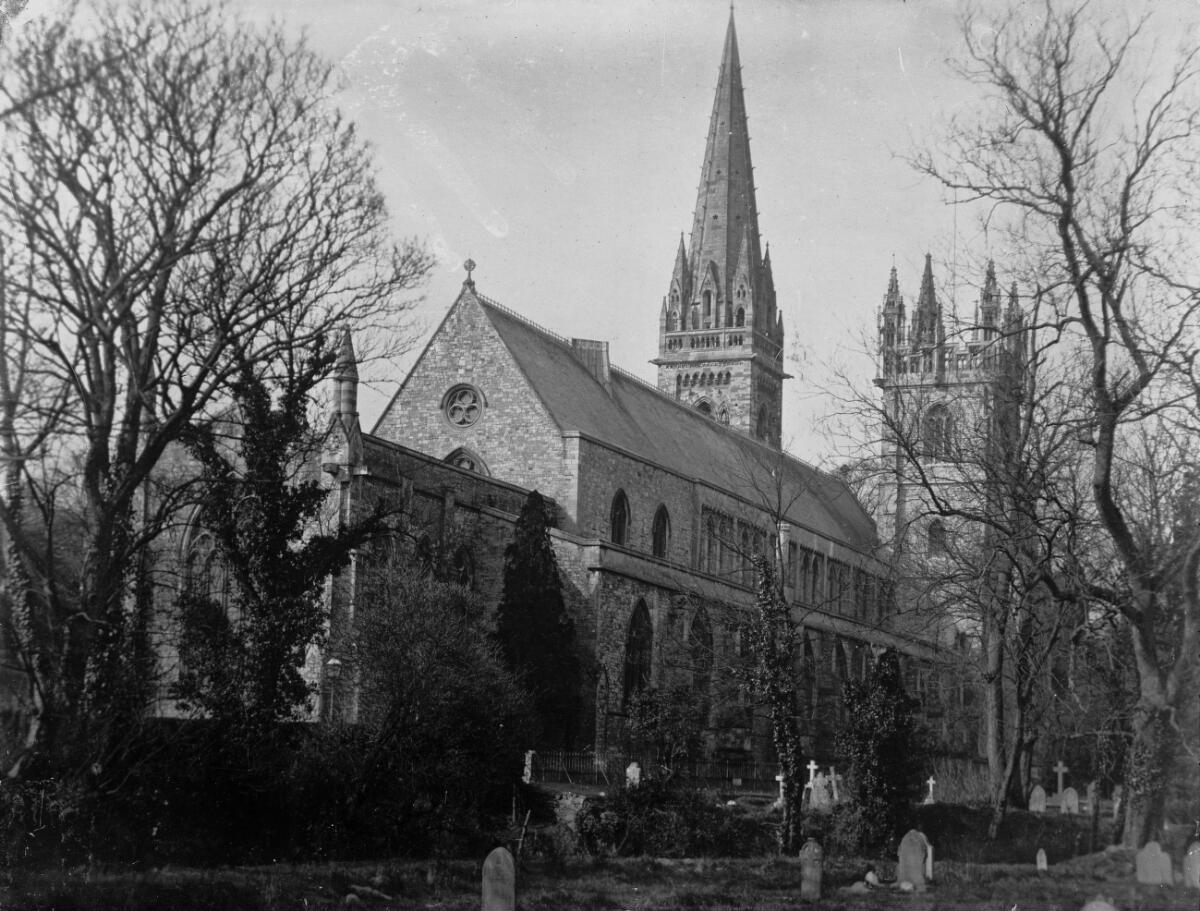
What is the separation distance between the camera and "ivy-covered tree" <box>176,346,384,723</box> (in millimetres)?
18422

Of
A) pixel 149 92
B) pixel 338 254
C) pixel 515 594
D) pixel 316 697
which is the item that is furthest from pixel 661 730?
pixel 149 92

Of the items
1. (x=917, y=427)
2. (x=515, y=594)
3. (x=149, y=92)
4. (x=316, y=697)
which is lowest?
(x=316, y=697)

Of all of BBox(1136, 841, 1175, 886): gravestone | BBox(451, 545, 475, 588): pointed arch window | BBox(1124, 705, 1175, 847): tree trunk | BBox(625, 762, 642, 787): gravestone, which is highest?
BBox(451, 545, 475, 588): pointed arch window

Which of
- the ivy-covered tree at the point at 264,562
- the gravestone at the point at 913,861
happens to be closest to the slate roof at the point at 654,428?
the gravestone at the point at 913,861

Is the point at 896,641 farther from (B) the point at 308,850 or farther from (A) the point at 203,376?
(A) the point at 203,376

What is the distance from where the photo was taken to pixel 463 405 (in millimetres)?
41750

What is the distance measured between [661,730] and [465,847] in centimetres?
1218

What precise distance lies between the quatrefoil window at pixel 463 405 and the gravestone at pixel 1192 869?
88.7 feet

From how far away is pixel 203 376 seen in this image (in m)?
15.1

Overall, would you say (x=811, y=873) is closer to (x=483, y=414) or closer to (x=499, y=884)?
(x=499, y=884)

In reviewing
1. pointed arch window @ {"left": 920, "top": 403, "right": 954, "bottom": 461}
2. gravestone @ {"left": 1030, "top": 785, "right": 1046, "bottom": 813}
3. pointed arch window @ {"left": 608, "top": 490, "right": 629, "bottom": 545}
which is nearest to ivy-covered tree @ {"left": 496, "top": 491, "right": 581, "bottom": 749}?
pointed arch window @ {"left": 608, "top": 490, "right": 629, "bottom": 545}

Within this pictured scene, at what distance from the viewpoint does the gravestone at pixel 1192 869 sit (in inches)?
662

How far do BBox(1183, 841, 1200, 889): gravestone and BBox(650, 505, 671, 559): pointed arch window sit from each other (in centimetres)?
2829

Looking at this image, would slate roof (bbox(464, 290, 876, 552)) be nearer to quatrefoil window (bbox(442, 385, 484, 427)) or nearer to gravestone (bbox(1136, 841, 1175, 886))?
quatrefoil window (bbox(442, 385, 484, 427))
